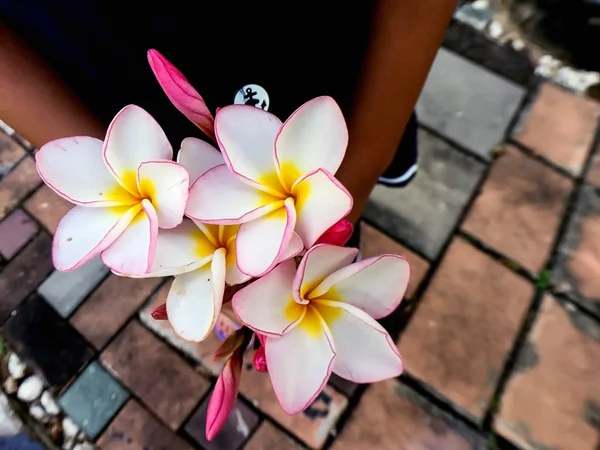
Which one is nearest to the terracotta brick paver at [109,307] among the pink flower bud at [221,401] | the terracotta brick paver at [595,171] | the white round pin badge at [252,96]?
the white round pin badge at [252,96]

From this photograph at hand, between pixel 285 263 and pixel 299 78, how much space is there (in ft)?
0.94

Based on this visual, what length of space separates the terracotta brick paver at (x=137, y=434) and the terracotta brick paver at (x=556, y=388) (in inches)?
23.5

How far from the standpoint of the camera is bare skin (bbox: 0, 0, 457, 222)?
0.52 metres

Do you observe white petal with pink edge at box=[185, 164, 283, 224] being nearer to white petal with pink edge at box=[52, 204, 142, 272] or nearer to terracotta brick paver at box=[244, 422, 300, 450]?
white petal with pink edge at box=[52, 204, 142, 272]

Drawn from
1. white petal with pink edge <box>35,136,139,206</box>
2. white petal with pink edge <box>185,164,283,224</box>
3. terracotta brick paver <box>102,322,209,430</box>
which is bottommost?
terracotta brick paver <box>102,322,209,430</box>

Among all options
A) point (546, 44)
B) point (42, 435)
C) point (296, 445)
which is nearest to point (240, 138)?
point (296, 445)

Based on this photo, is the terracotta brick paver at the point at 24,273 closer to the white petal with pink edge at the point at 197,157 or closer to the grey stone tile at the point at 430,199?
the grey stone tile at the point at 430,199

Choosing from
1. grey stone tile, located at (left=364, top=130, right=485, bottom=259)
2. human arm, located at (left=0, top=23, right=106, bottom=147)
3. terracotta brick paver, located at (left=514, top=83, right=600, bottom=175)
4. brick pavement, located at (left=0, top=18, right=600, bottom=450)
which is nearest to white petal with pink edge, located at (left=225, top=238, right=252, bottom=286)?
human arm, located at (left=0, top=23, right=106, bottom=147)

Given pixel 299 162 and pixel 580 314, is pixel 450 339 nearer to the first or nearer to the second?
pixel 580 314

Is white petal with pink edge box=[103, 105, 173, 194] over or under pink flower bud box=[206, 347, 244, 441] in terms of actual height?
over

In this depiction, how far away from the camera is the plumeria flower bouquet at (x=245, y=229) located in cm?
27

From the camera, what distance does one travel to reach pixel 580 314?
3.43ft

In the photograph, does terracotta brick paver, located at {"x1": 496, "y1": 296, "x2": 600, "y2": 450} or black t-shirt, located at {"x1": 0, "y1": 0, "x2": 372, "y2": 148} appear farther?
terracotta brick paver, located at {"x1": 496, "y1": 296, "x2": 600, "y2": 450}

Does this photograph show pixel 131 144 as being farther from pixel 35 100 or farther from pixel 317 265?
pixel 35 100
